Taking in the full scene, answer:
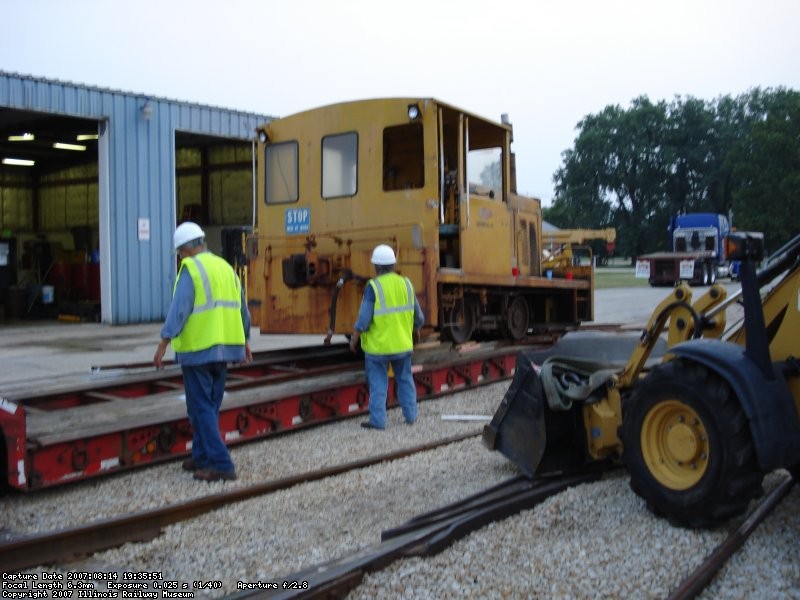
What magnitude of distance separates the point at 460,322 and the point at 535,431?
4.44m

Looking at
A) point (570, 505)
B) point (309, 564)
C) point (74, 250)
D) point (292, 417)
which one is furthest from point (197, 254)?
point (74, 250)

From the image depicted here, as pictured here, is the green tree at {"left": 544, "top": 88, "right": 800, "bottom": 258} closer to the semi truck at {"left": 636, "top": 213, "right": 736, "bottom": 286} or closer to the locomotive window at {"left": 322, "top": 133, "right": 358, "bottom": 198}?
the semi truck at {"left": 636, "top": 213, "right": 736, "bottom": 286}

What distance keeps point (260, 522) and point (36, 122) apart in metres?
18.1

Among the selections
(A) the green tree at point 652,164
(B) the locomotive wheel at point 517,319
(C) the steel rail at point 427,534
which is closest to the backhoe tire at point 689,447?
(C) the steel rail at point 427,534

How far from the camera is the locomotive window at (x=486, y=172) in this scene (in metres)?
9.88

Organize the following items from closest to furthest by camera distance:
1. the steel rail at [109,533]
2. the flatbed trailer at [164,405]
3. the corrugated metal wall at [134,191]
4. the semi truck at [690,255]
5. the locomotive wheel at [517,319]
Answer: the steel rail at [109,533] < the flatbed trailer at [164,405] < the locomotive wheel at [517,319] < the corrugated metal wall at [134,191] < the semi truck at [690,255]

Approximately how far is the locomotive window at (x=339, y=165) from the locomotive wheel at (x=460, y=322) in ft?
5.92

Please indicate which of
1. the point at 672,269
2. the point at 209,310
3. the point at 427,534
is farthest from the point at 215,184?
the point at 672,269

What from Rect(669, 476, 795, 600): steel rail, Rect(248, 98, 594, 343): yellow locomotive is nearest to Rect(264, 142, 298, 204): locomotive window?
Rect(248, 98, 594, 343): yellow locomotive

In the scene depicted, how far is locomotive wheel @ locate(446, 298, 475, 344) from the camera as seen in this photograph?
954 cm

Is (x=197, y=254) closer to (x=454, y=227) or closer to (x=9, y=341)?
(x=454, y=227)

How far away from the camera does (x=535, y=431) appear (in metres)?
5.46

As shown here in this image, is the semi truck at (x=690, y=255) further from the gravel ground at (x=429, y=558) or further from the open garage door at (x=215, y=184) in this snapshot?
the gravel ground at (x=429, y=558)

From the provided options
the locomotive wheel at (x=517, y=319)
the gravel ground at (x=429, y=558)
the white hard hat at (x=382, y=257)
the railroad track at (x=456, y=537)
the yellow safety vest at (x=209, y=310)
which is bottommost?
the gravel ground at (x=429, y=558)
